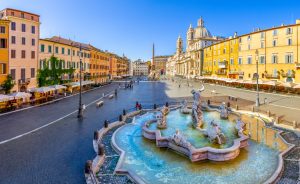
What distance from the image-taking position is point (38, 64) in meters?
42.7

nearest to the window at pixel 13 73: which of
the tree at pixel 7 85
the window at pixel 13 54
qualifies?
the window at pixel 13 54

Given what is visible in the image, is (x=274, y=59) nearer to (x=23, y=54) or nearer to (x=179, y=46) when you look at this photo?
(x=23, y=54)

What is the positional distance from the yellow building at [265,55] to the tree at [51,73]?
36.0 metres

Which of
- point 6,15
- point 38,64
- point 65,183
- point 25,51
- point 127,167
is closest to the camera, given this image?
point 65,183

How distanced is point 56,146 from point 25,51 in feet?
96.2

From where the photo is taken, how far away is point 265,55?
52469mm

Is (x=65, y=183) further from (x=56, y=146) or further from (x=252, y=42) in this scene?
(x=252, y=42)

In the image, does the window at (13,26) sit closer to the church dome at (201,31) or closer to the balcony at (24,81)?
the balcony at (24,81)

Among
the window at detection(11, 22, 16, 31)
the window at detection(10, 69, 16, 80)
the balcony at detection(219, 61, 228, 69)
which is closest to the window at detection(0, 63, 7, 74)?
the window at detection(10, 69, 16, 80)

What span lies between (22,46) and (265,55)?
4958cm

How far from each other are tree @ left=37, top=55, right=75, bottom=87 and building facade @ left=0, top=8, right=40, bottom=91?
138 centimetres

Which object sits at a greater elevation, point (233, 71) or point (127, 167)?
point (233, 71)

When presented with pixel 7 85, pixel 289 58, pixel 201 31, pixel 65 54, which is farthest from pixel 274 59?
pixel 201 31

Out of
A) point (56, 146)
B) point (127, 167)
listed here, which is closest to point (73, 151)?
point (56, 146)
